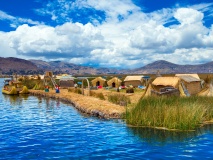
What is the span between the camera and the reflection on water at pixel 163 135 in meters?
13.1

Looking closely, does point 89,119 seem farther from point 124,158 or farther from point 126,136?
point 124,158

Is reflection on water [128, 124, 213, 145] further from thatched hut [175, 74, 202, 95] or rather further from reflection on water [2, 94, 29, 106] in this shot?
reflection on water [2, 94, 29, 106]

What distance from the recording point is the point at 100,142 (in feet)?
43.1

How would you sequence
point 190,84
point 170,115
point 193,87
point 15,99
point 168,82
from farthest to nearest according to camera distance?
point 15,99, point 193,87, point 190,84, point 168,82, point 170,115

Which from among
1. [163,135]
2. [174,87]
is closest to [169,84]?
[174,87]

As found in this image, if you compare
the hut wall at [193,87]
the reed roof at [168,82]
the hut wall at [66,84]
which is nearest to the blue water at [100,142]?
the reed roof at [168,82]

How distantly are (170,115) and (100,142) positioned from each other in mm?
4710

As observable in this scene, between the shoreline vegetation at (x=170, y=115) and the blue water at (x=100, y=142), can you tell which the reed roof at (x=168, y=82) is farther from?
the blue water at (x=100, y=142)

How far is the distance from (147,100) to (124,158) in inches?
308

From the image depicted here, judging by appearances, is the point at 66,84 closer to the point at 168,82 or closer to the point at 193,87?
the point at 193,87

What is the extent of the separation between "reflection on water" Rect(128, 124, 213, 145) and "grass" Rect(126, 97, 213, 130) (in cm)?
54

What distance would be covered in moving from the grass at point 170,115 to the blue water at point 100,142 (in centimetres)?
67

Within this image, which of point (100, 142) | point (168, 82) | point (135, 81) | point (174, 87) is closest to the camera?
point (100, 142)

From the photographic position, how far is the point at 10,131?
1644 centimetres
